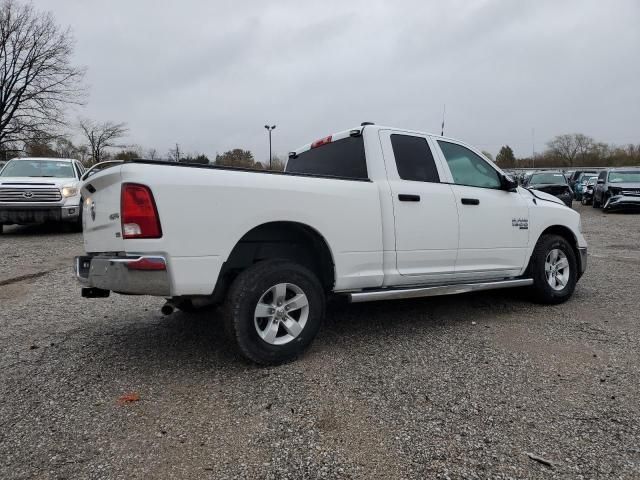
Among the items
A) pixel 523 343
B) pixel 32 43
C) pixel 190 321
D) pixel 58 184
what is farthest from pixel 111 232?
pixel 32 43

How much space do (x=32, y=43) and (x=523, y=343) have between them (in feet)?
135

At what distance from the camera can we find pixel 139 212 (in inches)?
118

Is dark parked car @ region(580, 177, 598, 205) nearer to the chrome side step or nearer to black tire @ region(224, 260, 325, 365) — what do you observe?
the chrome side step

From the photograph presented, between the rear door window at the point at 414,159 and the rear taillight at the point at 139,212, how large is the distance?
214cm

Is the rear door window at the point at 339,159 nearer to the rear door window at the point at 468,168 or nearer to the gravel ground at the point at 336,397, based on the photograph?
the rear door window at the point at 468,168

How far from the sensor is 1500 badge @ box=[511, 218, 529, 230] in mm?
4937

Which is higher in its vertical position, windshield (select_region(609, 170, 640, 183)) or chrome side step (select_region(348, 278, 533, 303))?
windshield (select_region(609, 170, 640, 183))

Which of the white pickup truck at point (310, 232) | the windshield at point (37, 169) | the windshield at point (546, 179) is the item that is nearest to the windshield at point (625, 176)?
the windshield at point (546, 179)

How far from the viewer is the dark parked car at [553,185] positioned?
18219 millimetres

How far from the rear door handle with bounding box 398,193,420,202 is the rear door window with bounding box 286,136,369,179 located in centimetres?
35

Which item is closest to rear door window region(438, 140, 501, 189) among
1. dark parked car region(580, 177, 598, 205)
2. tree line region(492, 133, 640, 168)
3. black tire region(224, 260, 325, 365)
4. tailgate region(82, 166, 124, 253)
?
black tire region(224, 260, 325, 365)

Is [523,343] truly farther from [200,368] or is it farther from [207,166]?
[207,166]

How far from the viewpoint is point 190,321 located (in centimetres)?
472

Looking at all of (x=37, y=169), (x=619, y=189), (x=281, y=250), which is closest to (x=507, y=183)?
(x=281, y=250)
